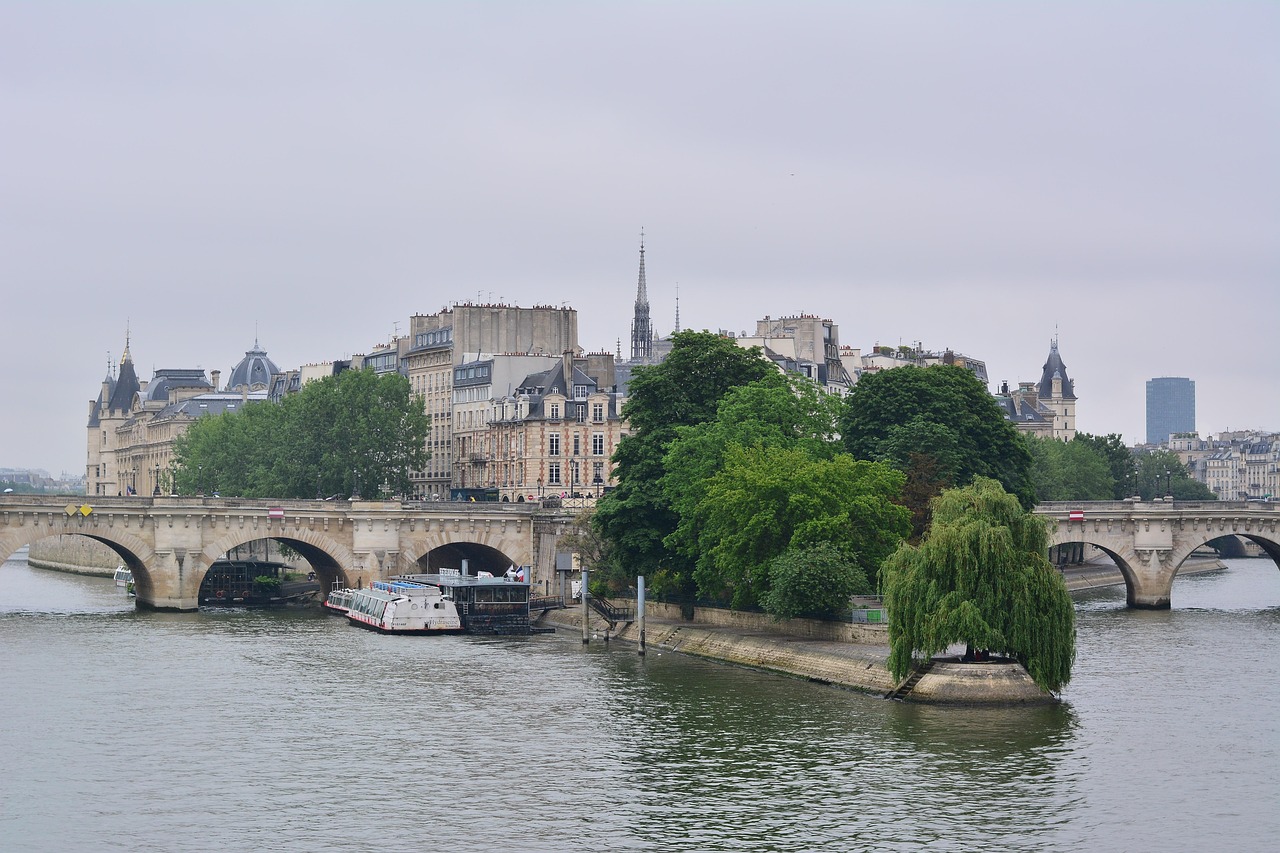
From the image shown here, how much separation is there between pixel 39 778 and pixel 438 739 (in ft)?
38.8

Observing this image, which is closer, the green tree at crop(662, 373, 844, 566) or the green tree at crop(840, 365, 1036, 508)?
the green tree at crop(662, 373, 844, 566)

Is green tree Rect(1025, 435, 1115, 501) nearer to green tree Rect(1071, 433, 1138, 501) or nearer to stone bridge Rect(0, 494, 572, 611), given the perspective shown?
green tree Rect(1071, 433, 1138, 501)

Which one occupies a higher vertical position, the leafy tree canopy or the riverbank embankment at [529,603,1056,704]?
the leafy tree canopy

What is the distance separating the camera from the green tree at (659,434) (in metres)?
89.8

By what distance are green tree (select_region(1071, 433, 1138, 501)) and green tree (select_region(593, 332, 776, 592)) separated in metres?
84.6

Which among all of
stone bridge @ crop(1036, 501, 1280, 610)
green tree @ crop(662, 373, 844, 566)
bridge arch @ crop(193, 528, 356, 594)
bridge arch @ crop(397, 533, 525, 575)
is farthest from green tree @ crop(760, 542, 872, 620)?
bridge arch @ crop(193, 528, 356, 594)

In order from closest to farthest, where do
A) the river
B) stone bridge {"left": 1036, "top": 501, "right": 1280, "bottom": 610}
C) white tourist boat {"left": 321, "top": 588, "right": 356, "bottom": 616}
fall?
the river
white tourist boat {"left": 321, "top": 588, "right": 356, "bottom": 616}
stone bridge {"left": 1036, "top": 501, "right": 1280, "bottom": 610}

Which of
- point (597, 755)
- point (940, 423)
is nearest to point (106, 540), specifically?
point (940, 423)

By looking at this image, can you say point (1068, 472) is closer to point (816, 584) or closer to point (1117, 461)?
point (1117, 461)

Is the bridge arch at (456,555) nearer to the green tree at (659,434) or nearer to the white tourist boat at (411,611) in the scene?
the white tourist boat at (411,611)

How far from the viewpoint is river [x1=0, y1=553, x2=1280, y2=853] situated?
47.2 m

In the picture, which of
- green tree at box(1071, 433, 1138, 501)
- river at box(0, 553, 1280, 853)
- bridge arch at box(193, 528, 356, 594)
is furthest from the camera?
green tree at box(1071, 433, 1138, 501)

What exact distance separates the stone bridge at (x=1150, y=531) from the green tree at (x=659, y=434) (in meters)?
22.6

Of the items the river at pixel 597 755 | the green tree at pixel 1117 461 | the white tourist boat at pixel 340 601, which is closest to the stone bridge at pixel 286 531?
the white tourist boat at pixel 340 601
